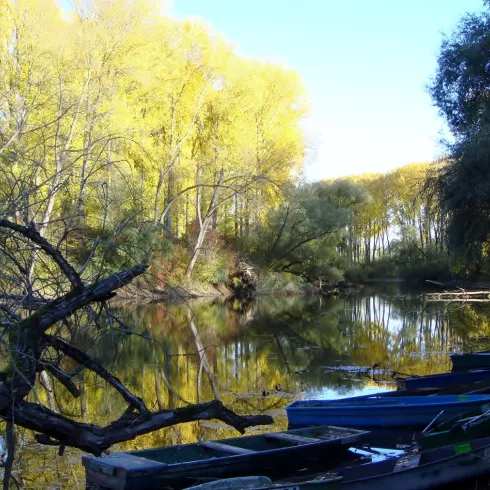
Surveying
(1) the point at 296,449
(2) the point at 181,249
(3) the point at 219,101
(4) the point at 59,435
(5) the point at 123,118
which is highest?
(3) the point at 219,101

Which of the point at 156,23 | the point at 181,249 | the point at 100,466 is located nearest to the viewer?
the point at 100,466

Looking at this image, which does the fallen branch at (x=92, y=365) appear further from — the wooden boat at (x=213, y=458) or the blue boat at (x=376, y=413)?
the blue boat at (x=376, y=413)

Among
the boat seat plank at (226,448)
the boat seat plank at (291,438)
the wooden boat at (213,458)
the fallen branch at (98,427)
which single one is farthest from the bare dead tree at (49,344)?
the boat seat plank at (291,438)

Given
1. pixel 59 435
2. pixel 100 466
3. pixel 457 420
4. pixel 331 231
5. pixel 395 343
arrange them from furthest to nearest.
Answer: pixel 331 231 → pixel 395 343 → pixel 457 420 → pixel 100 466 → pixel 59 435

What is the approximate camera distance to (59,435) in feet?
14.3

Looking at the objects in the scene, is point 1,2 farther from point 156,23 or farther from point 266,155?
point 266,155

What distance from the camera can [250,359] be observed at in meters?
14.7

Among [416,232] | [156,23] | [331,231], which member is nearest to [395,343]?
[156,23]

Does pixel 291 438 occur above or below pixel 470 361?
below

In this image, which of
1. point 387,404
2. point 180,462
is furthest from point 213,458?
point 387,404

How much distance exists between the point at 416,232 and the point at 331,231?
1970 cm

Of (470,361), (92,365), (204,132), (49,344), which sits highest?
(204,132)

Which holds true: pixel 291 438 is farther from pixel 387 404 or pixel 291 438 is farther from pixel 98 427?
pixel 98 427

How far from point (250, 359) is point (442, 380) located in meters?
5.02
